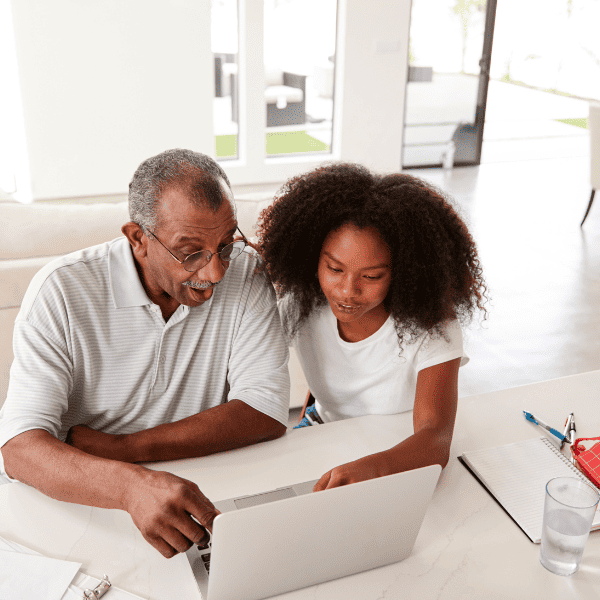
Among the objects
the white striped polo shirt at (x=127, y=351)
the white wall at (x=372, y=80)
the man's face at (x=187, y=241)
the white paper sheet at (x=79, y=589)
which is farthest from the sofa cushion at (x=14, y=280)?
the white wall at (x=372, y=80)

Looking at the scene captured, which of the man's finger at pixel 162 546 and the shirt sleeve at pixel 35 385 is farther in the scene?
the shirt sleeve at pixel 35 385

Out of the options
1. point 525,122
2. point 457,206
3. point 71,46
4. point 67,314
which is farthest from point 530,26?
point 67,314

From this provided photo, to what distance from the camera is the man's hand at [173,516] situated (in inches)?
39.2

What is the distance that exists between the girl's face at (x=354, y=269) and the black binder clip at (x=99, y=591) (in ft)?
2.25

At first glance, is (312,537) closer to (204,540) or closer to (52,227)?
(204,540)

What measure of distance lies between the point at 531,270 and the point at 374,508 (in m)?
3.95

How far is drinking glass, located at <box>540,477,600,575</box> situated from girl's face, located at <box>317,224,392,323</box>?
52 cm

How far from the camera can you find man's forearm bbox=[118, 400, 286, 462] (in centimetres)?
127

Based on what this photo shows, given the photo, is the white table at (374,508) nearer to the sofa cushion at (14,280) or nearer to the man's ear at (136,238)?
the man's ear at (136,238)

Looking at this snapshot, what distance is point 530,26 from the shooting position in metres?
7.75

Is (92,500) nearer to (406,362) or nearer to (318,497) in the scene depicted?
(318,497)

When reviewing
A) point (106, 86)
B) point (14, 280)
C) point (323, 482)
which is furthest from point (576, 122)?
point (323, 482)

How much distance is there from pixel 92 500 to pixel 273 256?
0.69m

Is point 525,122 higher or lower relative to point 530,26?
lower
